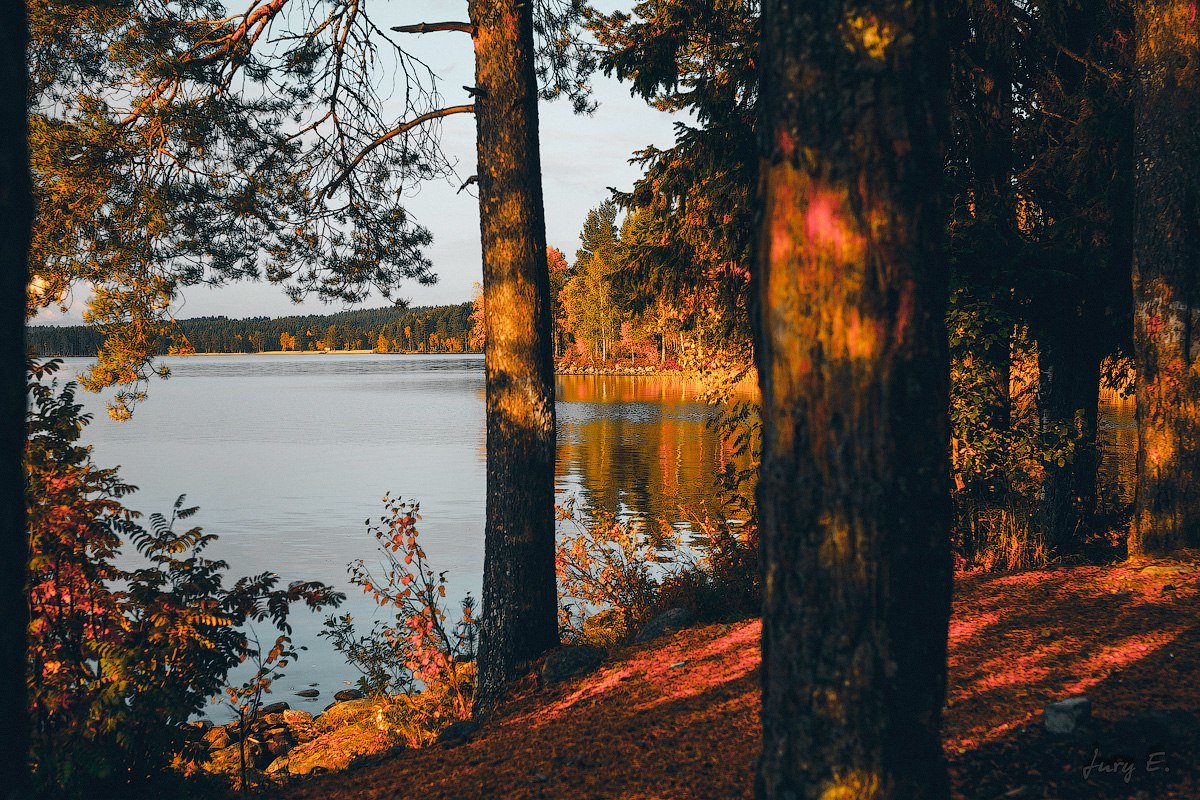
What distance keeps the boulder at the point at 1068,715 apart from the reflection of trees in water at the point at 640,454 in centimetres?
782

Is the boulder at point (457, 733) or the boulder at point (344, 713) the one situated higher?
the boulder at point (457, 733)

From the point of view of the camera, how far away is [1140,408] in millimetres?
6539

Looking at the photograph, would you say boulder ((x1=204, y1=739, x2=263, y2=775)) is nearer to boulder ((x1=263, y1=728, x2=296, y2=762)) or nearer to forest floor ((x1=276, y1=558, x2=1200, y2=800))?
boulder ((x1=263, y1=728, x2=296, y2=762))

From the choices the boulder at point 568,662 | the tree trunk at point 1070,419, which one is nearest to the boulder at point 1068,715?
the boulder at point 568,662

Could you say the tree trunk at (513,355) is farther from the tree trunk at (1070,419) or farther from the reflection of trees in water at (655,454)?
the tree trunk at (1070,419)

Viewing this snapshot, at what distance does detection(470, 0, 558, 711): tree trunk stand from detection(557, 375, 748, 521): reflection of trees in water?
15.9ft

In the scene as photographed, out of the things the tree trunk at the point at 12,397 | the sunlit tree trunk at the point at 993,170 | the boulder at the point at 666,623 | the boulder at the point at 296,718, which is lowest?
the boulder at the point at 296,718

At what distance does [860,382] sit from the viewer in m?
2.41

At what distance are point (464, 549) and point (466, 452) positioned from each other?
15.2m

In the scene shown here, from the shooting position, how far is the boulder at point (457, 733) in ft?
18.7

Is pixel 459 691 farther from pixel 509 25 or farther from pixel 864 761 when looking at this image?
pixel 509 25

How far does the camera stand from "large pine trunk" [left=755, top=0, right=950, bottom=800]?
2393mm

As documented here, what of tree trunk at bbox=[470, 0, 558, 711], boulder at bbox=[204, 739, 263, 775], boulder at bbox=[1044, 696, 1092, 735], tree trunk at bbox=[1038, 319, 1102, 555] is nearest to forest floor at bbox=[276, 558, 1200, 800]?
boulder at bbox=[1044, 696, 1092, 735]

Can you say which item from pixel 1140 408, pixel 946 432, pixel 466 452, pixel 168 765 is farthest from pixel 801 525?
pixel 466 452
